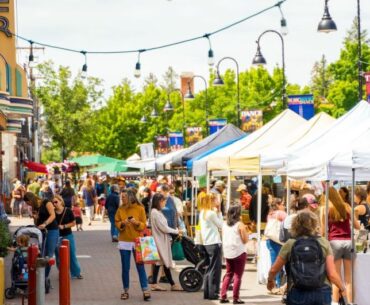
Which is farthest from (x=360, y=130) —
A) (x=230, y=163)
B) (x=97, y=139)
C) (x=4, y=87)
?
(x=97, y=139)

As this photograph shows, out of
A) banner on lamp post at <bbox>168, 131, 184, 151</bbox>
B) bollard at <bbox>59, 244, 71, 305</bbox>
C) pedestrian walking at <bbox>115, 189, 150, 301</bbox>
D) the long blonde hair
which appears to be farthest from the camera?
banner on lamp post at <bbox>168, 131, 184, 151</bbox>

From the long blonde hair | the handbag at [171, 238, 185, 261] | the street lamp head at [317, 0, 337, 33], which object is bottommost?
the handbag at [171, 238, 185, 261]

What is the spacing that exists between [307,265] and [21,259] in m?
7.86

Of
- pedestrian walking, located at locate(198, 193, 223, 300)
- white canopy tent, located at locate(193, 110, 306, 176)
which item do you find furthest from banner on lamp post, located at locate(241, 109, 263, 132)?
pedestrian walking, located at locate(198, 193, 223, 300)

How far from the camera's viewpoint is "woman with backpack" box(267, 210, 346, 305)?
959 centimetres

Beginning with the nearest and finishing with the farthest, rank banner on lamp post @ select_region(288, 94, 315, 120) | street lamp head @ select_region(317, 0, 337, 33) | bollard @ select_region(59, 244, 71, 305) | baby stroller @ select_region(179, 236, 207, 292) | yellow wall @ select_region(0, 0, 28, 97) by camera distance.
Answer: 1. bollard @ select_region(59, 244, 71, 305)
2. baby stroller @ select_region(179, 236, 207, 292)
3. street lamp head @ select_region(317, 0, 337, 33)
4. yellow wall @ select_region(0, 0, 28, 97)
5. banner on lamp post @ select_region(288, 94, 315, 120)

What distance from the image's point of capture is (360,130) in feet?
50.1

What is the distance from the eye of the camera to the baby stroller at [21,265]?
16641mm

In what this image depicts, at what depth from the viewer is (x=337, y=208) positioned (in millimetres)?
14383

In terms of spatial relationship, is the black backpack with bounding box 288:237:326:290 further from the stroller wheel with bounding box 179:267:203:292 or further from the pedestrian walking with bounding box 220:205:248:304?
the stroller wheel with bounding box 179:267:203:292

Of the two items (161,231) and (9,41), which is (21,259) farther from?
(9,41)

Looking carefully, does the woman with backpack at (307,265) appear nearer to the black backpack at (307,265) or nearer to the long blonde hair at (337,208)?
the black backpack at (307,265)

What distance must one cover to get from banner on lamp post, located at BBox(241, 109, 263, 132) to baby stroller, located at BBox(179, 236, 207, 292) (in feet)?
118

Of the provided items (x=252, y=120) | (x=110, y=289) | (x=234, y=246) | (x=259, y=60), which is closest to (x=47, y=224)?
(x=110, y=289)
